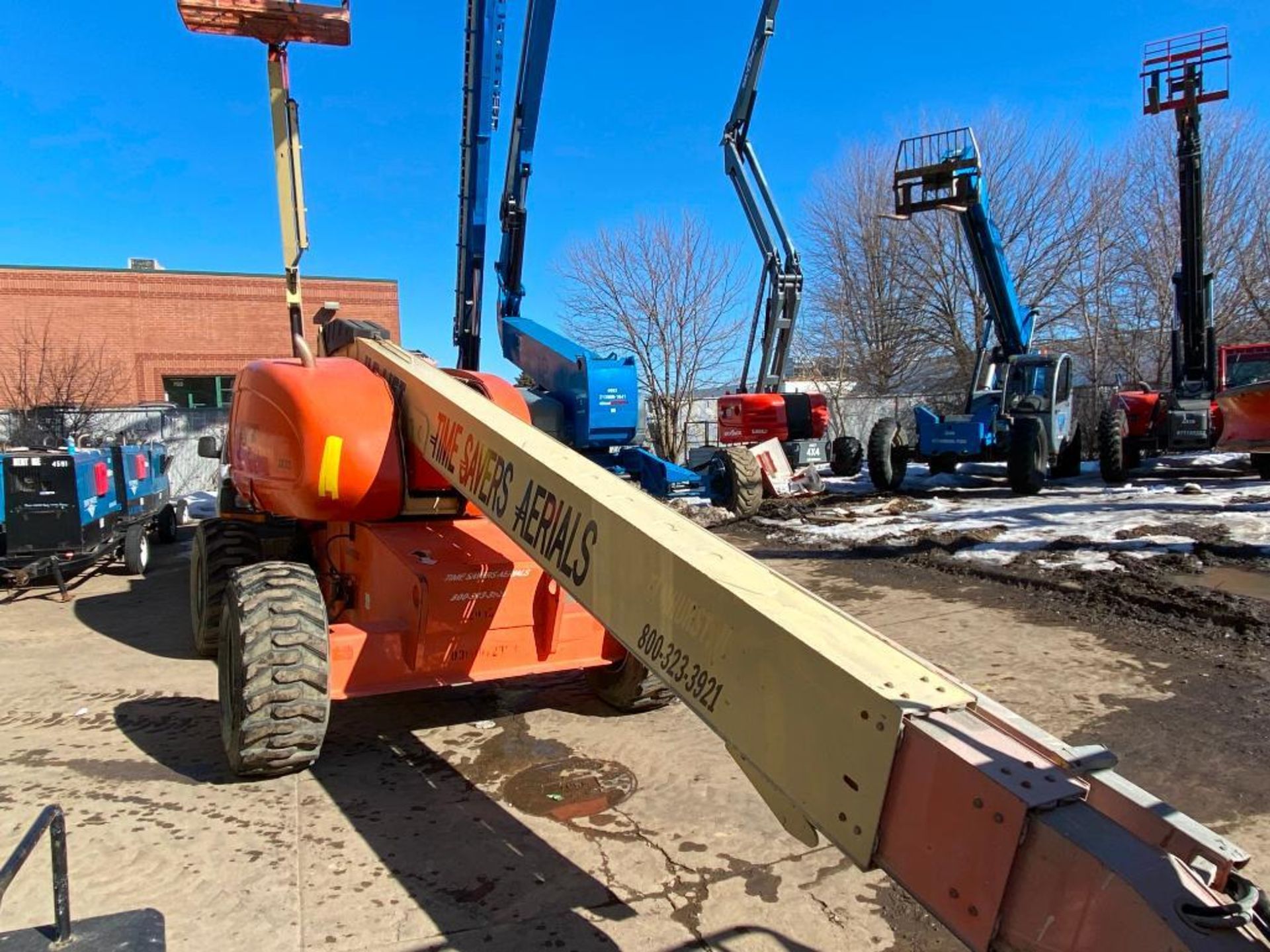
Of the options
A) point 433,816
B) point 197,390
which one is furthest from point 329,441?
point 197,390

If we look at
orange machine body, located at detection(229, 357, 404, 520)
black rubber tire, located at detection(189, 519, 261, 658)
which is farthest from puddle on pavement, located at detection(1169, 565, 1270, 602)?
black rubber tire, located at detection(189, 519, 261, 658)

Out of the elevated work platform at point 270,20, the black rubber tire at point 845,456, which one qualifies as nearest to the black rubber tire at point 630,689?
the elevated work platform at point 270,20

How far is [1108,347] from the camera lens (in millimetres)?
29438

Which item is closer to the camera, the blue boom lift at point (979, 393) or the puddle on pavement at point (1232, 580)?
the puddle on pavement at point (1232, 580)

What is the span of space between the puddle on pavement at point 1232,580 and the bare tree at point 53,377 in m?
21.9

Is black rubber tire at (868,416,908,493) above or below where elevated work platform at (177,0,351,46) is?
below

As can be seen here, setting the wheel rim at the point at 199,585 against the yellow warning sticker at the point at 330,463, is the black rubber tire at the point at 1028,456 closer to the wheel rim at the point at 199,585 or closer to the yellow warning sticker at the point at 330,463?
the wheel rim at the point at 199,585

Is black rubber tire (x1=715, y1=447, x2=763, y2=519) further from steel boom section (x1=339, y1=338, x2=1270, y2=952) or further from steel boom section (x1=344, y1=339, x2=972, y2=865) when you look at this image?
steel boom section (x1=339, y1=338, x2=1270, y2=952)

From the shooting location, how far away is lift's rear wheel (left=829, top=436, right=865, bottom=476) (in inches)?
766

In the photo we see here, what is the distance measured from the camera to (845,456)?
1947 cm

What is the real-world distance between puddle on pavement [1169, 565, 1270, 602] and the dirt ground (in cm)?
67

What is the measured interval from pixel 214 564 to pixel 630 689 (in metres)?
3.54

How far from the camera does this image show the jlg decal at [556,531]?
2.86 m

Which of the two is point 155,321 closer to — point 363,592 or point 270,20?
point 270,20
